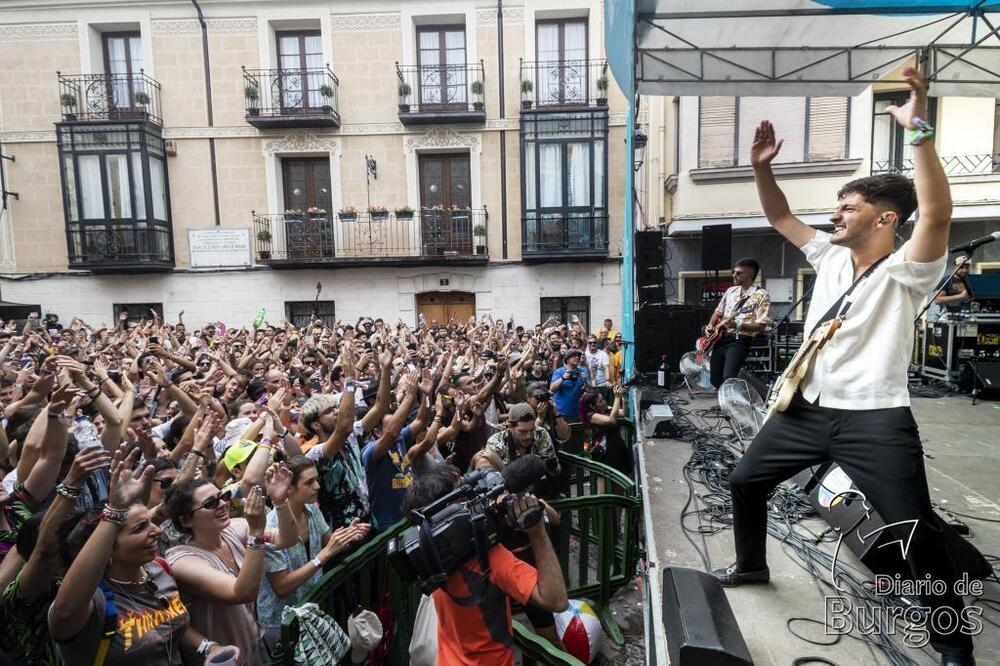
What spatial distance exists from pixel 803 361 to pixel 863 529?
1.12 meters

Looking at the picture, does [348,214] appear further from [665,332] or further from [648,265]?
[665,332]

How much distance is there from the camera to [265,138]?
16.3 m

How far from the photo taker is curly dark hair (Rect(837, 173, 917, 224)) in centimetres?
215

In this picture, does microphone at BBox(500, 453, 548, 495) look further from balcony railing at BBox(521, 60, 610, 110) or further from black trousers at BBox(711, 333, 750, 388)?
balcony railing at BBox(521, 60, 610, 110)

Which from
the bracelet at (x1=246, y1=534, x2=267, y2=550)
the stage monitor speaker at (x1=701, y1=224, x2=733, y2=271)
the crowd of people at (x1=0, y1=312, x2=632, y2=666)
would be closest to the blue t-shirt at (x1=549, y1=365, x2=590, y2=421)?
the crowd of people at (x1=0, y1=312, x2=632, y2=666)

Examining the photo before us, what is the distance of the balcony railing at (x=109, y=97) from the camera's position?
16047mm

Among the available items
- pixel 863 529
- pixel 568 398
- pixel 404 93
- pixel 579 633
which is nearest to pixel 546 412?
pixel 568 398

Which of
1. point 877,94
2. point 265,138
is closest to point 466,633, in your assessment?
point 877,94

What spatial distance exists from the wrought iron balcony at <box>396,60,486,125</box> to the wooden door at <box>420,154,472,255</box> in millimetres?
1300

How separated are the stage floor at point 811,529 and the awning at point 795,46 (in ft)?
13.0

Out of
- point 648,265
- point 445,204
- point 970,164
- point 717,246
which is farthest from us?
point 445,204

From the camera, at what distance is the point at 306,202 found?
55.6 feet

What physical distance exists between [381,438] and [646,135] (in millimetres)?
13946

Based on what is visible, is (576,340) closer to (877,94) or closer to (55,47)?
(877,94)
